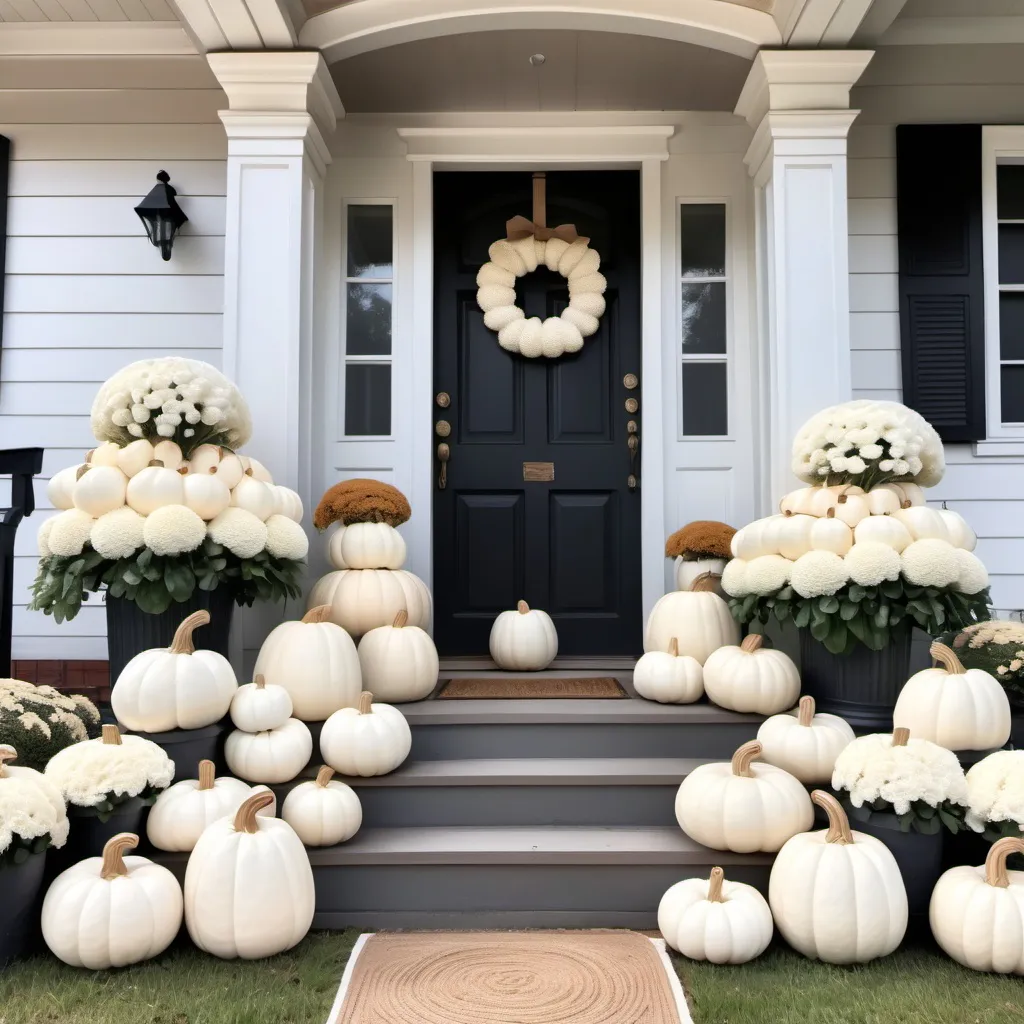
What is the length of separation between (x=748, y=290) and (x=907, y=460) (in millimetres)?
1337

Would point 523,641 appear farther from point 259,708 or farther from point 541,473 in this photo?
point 259,708

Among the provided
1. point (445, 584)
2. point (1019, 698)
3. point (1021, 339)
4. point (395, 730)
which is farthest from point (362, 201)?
point (1019, 698)

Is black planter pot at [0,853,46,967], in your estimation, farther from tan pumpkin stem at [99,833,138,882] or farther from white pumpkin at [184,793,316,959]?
white pumpkin at [184,793,316,959]

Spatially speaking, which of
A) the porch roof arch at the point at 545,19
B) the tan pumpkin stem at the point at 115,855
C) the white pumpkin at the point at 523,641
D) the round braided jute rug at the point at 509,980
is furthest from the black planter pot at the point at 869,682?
the porch roof arch at the point at 545,19

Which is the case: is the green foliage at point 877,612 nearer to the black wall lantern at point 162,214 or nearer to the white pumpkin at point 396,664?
the white pumpkin at point 396,664

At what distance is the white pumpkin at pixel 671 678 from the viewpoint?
10.0 feet

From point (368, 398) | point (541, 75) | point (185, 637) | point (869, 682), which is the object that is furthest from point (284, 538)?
point (541, 75)

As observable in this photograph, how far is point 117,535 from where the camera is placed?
2721mm

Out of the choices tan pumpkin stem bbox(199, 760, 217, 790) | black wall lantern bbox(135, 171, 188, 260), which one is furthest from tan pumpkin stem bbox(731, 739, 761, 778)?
black wall lantern bbox(135, 171, 188, 260)

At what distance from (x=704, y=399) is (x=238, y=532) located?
86.6 inches

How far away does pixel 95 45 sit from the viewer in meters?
3.97

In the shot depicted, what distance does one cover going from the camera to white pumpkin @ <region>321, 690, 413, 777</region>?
8.67ft

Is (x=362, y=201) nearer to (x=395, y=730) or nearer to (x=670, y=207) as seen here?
(x=670, y=207)

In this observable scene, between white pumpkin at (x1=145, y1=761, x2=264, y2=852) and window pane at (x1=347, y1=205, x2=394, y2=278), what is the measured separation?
8.10 ft
